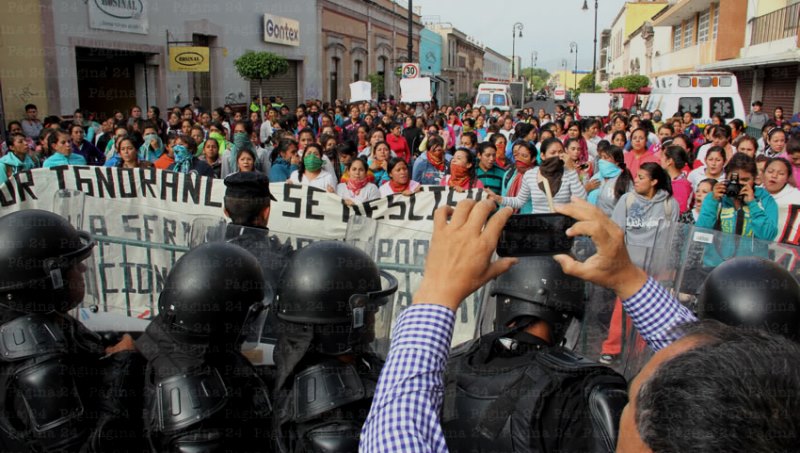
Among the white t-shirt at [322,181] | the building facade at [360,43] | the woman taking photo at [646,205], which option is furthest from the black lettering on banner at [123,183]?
the building facade at [360,43]

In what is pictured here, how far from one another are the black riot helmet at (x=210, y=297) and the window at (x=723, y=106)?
14.2 m

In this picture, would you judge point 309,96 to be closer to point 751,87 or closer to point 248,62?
point 248,62

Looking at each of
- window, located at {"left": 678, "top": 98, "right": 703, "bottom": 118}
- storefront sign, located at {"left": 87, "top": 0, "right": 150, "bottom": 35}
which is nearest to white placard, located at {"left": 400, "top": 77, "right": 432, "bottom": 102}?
window, located at {"left": 678, "top": 98, "right": 703, "bottom": 118}

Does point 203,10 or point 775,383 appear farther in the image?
point 203,10

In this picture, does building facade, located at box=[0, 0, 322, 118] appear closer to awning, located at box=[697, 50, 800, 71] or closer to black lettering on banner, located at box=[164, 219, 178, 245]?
black lettering on banner, located at box=[164, 219, 178, 245]

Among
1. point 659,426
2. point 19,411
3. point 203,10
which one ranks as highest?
point 203,10

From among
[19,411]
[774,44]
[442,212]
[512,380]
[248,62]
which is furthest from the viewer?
[774,44]

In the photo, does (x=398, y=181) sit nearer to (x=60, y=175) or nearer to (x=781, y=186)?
(x=60, y=175)

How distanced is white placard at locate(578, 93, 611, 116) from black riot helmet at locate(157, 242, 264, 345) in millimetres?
15216

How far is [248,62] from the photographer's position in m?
19.9

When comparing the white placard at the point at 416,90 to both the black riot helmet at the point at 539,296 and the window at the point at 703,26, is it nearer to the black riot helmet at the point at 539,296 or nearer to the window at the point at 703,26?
the black riot helmet at the point at 539,296

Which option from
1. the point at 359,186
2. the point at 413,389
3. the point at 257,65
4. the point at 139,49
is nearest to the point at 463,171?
the point at 359,186

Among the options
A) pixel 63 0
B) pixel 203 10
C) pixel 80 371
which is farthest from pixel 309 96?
pixel 80 371

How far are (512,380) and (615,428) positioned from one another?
377 mm
